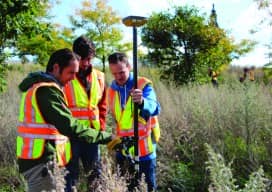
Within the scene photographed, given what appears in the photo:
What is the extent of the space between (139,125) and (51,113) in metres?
1.12

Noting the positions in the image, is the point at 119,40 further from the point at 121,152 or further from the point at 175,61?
the point at 121,152

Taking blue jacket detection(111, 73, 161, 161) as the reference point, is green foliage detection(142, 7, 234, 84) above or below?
above

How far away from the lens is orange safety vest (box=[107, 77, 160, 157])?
15.0 feet

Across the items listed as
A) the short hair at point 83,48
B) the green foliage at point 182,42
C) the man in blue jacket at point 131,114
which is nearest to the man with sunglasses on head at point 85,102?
the short hair at point 83,48

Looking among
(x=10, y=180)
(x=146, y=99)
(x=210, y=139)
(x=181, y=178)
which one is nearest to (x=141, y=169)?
(x=146, y=99)

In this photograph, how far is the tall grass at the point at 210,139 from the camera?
578 centimetres

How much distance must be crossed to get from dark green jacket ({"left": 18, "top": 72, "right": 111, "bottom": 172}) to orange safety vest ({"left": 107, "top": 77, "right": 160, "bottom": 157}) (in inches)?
30.4

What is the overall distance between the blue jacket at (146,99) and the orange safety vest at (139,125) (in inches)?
1.5

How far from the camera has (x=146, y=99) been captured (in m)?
4.48

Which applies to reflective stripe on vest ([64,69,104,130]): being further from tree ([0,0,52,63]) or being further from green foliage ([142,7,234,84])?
green foliage ([142,7,234,84])

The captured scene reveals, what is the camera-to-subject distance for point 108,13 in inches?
1007

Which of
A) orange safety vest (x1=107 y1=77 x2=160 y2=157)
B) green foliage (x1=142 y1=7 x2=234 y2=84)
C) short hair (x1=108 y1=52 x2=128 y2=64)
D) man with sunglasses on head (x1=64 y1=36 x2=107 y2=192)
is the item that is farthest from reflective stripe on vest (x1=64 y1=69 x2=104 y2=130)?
green foliage (x1=142 y1=7 x2=234 y2=84)

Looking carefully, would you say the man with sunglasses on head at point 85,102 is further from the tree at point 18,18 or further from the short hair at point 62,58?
the tree at point 18,18

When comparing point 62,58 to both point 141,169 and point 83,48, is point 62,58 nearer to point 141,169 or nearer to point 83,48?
point 83,48
